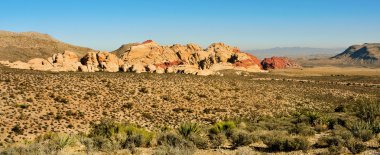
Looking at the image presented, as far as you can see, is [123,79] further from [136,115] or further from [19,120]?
[19,120]

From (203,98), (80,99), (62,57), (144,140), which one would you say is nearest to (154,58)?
(62,57)

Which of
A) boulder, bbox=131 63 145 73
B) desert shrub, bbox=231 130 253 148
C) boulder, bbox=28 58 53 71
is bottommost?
desert shrub, bbox=231 130 253 148

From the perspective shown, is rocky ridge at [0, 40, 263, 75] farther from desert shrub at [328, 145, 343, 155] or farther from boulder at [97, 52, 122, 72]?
desert shrub at [328, 145, 343, 155]

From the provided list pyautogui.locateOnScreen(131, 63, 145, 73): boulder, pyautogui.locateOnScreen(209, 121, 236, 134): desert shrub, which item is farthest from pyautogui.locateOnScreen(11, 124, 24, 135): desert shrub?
pyautogui.locateOnScreen(131, 63, 145, 73): boulder

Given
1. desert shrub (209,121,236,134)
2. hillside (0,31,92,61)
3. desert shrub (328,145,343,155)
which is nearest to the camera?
desert shrub (328,145,343,155)

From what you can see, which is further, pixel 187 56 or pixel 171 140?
pixel 187 56

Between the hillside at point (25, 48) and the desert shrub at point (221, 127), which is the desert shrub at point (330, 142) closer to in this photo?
the desert shrub at point (221, 127)

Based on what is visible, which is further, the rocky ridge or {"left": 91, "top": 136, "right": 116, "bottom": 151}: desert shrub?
the rocky ridge

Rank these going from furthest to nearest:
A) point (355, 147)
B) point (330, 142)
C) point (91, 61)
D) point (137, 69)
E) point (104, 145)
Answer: point (91, 61) < point (137, 69) < point (330, 142) < point (104, 145) < point (355, 147)

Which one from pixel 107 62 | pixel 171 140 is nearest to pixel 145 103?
pixel 171 140

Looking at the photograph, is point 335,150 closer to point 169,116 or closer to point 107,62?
point 169,116

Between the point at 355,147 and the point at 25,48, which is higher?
the point at 25,48

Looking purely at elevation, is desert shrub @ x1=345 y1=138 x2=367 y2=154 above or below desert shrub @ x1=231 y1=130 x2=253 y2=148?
above

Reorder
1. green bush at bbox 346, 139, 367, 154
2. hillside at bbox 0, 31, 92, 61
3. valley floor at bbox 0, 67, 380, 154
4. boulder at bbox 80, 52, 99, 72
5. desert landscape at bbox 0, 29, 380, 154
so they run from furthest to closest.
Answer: hillside at bbox 0, 31, 92, 61 → boulder at bbox 80, 52, 99, 72 → valley floor at bbox 0, 67, 380, 154 → desert landscape at bbox 0, 29, 380, 154 → green bush at bbox 346, 139, 367, 154
